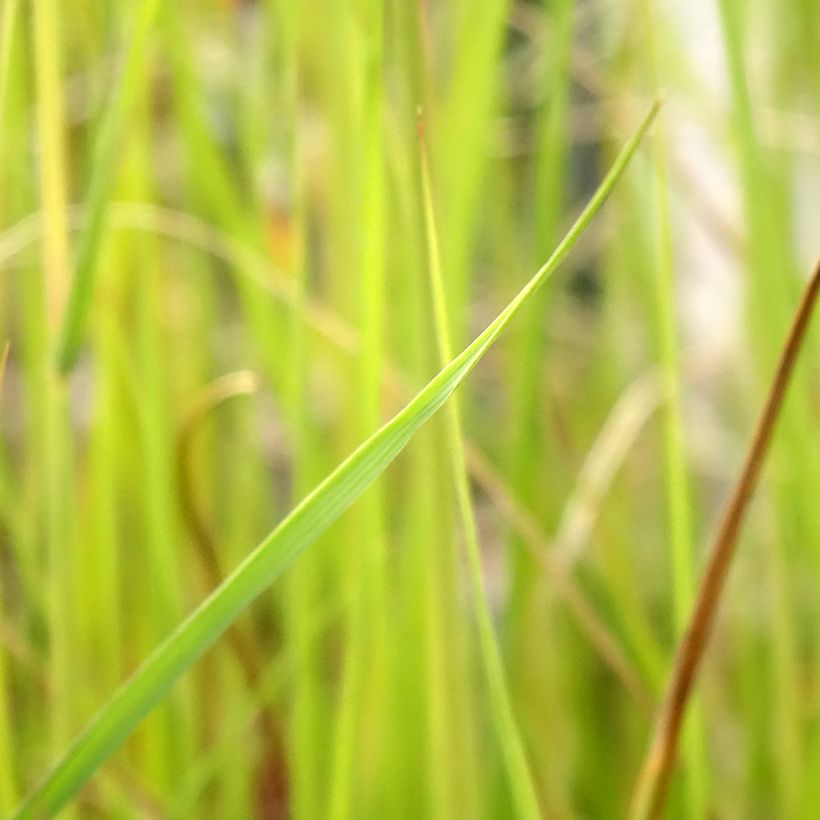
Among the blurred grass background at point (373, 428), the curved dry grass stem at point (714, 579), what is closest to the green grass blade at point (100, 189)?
the blurred grass background at point (373, 428)

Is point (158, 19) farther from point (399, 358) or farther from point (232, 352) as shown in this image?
point (232, 352)

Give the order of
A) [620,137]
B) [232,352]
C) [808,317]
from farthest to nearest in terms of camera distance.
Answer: [232,352] < [620,137] < [808,317]

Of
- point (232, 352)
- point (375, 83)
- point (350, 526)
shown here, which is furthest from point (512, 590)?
point (232, 352)

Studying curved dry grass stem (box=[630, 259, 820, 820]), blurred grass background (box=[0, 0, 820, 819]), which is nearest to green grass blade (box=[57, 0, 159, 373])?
blurred grass background (box=[0, 0, 820, 819])

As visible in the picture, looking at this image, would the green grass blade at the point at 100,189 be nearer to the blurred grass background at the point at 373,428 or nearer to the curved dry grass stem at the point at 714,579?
the blurred grass background at the point at 373,428
